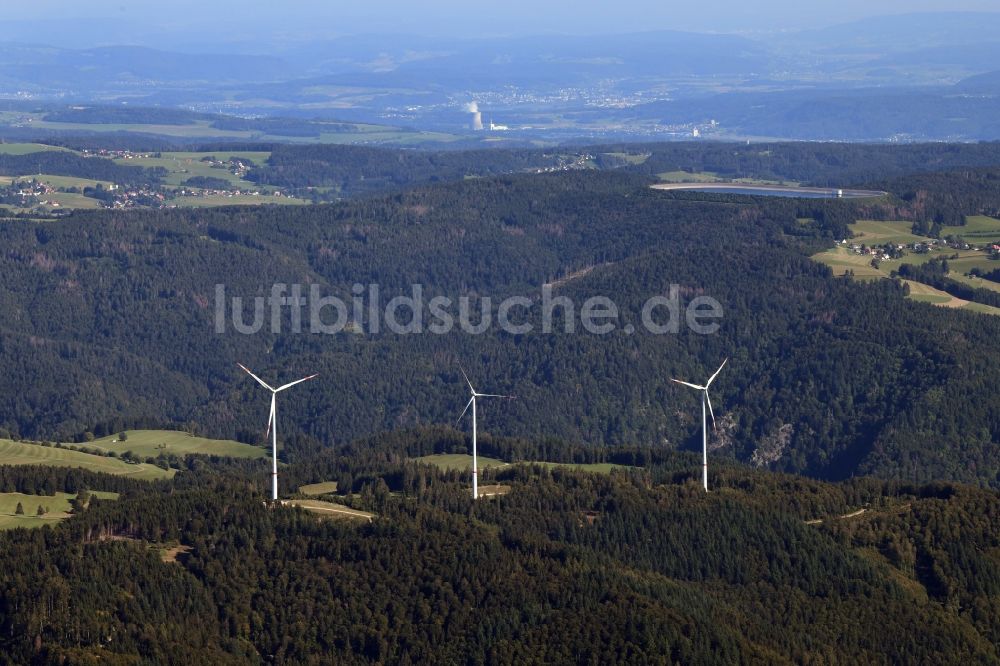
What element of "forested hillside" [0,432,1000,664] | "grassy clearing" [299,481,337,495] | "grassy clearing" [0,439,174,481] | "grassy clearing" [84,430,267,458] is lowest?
"grassy clearing" [84,430,267,458]

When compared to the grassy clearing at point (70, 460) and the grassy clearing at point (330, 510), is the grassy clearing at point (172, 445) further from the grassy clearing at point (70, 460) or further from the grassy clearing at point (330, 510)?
the grassy clearing at point (330, 510)

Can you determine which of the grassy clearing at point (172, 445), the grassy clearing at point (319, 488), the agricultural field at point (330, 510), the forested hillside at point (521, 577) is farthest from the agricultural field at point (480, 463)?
the grassy clearing at point (172, 445)

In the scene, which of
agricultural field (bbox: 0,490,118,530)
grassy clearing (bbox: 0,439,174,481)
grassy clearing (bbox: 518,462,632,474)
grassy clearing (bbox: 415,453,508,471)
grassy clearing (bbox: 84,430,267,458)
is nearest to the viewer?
agricultural field (bbox: 0,490,118,530)

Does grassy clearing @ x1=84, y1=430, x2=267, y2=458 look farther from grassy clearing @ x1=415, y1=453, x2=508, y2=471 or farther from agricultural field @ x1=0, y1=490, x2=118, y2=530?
agricultural field @ x1=0, y1=490, x2=118, y2=530

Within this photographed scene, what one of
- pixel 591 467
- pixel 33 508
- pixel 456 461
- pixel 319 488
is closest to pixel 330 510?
pixel 319 488

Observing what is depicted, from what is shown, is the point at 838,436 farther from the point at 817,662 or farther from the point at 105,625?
the point at 105,625

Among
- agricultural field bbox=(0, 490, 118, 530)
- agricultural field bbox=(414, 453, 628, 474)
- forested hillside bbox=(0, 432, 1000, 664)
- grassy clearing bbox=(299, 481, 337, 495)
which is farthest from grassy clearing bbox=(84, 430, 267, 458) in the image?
agricultural field bbox=(0, 490, 118, 530)

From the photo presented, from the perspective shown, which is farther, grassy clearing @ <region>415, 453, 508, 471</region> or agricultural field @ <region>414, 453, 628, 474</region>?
grassy clearing @ <region>415, 453, 508, 471</region>
